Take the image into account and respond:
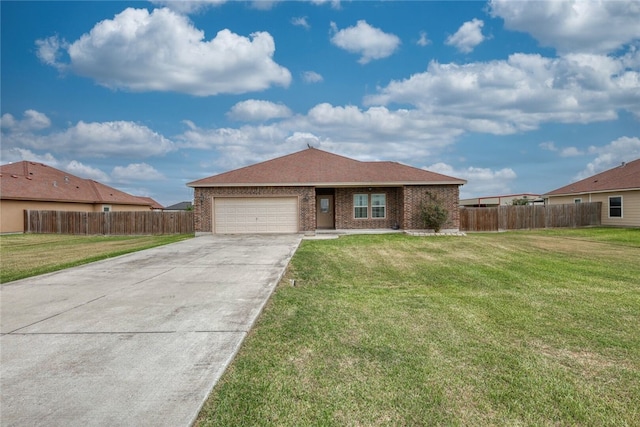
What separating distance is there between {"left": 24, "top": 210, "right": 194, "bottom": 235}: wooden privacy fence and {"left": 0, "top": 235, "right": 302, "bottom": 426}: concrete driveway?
577 inches

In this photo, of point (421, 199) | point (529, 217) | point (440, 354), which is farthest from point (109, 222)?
point (529, 217)

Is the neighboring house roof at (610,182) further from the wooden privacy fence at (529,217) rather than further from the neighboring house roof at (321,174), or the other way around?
the neighboring house roof at (321,174)

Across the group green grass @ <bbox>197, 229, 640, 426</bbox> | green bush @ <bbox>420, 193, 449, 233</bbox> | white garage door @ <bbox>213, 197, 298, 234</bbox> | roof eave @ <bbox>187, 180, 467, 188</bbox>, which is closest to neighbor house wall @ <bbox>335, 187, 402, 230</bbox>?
roof eave @ <bbox>187, 180, 467, 188</bbox>

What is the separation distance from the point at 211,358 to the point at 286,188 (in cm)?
1584

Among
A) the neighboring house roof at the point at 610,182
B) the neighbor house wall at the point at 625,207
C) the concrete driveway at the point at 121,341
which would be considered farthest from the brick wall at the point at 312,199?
the neighboring house roof at the point at 610,182

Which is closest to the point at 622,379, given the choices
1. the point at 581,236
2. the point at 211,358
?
the point at 211,358

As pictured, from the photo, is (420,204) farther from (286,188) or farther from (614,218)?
(614,218)

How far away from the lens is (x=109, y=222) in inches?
950

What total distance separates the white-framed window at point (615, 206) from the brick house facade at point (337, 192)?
1192cm

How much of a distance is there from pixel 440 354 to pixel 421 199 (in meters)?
16.3

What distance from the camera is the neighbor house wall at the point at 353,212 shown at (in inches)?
822

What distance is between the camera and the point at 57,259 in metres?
12.2

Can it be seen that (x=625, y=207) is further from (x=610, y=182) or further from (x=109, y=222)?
(x=109, y=222)

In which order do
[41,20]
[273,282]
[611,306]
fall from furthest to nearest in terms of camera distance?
[41,20] < [273,282] < [611,306]
